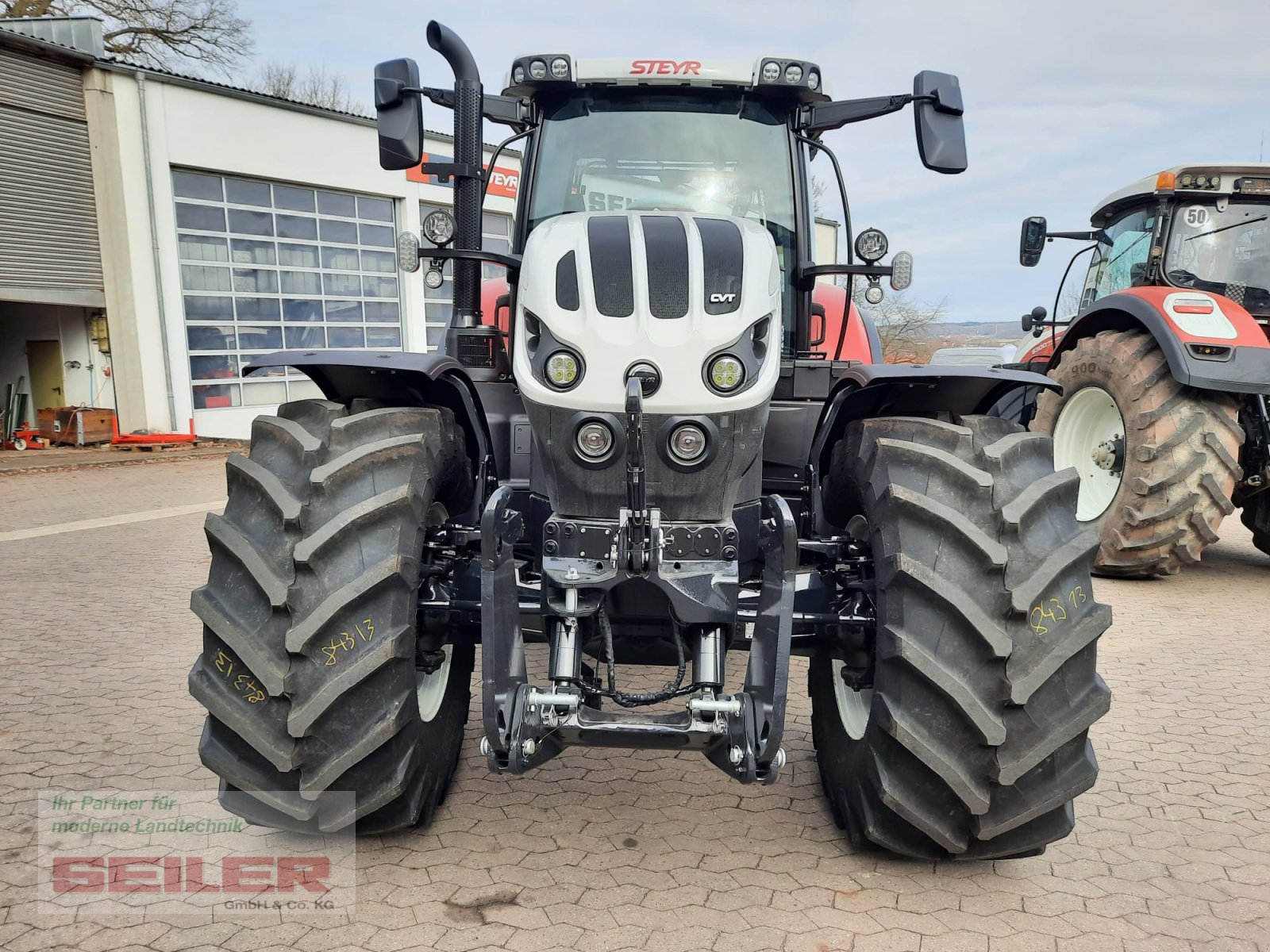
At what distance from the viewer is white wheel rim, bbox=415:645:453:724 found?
333 centimetres

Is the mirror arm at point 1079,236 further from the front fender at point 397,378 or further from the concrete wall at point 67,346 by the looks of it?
the concrete wall at point 67,346

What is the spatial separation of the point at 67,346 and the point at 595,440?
16199 millimetres

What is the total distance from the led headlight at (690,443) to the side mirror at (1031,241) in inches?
267

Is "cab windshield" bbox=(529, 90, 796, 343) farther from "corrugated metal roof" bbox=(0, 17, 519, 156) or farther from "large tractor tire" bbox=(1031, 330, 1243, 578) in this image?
"corrugated metal roof" bbox=(0, 17, 519, 156)

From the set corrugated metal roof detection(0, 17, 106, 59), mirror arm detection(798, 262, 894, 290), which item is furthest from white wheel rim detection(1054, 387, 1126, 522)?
corrugated metal roof detection(0, 17, 106, 59)

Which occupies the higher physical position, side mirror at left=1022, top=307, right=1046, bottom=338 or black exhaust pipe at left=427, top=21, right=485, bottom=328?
black exhaust pipe at left=427, top=21, right=485, bottom=328

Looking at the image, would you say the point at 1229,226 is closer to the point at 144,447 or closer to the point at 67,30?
the point at 144,447

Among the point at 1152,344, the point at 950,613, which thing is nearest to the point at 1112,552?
the point at 1152,344

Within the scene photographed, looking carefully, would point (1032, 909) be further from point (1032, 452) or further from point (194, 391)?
point (194, 391)

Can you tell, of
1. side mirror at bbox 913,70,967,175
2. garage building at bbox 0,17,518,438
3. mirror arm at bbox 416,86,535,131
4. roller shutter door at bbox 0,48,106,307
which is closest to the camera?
side mirror at bbox 913,70,967,175

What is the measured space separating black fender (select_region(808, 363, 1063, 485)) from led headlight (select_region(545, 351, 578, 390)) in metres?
0.98

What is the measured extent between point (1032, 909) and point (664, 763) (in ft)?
4.69

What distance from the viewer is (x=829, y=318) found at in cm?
491

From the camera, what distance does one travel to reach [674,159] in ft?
13.3
